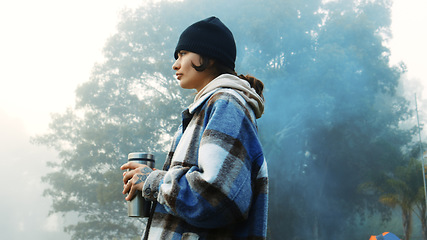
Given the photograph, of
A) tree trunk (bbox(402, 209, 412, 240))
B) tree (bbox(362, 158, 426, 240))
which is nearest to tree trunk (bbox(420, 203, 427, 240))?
tree (bbox(362, 158, 426, 240))

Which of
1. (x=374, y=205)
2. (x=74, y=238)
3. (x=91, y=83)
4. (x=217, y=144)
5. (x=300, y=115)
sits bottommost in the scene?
(x=217, y=144)

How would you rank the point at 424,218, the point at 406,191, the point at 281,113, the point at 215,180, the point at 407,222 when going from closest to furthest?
1. the point at 215,180
2. the point at 406,191
3. the point at 407,222
4. the point at 424,218
5. the point at 281,113

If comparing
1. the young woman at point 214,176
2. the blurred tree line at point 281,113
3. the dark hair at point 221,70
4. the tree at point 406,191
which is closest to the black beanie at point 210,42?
the dark hair at point 221,70

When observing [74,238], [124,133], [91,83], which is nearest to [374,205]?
[124,133]

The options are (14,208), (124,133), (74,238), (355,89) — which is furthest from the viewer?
(14,208)

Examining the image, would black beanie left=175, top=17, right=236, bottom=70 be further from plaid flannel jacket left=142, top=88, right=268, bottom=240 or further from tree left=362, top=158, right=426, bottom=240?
tree left=362, top=158, right=426, bottom=240

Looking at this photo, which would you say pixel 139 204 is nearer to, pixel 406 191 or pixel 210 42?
pixel 210 42

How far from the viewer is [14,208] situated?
3584 centimetres

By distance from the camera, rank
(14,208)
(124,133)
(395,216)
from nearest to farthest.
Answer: (124,133) → (395,216) → (14,208)

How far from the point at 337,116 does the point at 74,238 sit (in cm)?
1162

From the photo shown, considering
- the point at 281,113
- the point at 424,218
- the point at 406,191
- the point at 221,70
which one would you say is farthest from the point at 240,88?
the point at 281,113

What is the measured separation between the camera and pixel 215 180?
757 mm

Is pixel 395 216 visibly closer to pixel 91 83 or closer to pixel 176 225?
pixel 91 83

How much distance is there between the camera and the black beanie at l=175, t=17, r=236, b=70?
1.07 m
